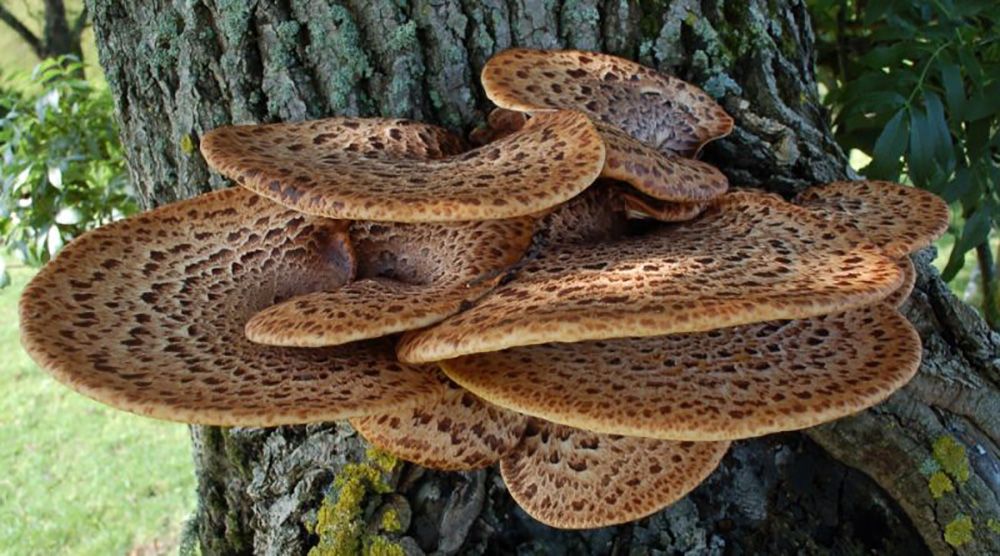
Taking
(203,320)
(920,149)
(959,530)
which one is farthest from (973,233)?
(203,320)

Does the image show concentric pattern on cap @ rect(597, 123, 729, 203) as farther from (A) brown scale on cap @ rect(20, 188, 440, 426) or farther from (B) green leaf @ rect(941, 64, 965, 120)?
(B) green leaf @ rect(941, 64, 965, 120)

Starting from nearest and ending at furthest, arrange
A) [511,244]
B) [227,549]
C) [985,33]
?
[511,244], [227,549], [985,33]

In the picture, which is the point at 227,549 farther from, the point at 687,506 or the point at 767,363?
the point at 767,363

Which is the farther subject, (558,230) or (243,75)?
(243,75)

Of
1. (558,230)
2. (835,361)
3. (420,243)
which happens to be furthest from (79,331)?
(835,361)

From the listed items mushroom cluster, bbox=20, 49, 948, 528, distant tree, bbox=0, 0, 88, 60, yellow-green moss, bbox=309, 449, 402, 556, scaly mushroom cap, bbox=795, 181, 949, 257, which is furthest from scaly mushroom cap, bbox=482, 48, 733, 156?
distant tree, bbox=0, 0, 88, 60

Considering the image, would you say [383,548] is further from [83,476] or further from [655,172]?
[83,476]

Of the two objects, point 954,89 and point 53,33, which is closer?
point 954,89

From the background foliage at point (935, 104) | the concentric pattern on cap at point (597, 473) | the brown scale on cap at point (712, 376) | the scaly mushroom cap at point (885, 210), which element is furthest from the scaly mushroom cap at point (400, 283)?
the background foliage at point (935, 104)
